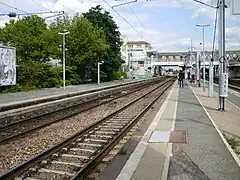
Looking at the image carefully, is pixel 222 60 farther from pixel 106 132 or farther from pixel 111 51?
pixel 111 51

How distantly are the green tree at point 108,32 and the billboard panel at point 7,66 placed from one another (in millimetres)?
29866

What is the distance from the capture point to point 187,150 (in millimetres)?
8680

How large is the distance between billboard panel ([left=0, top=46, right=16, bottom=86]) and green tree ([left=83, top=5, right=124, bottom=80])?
29.9 metres

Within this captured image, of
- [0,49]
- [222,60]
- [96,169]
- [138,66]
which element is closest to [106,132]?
[96,169]

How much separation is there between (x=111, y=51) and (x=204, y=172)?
191 feet

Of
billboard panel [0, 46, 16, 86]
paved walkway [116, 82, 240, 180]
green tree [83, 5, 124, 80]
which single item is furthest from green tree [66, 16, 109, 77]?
paved walkway [116, 82, 240, 180]

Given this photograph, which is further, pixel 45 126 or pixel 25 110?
pixel 25 110

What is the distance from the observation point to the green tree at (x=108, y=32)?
63438mm

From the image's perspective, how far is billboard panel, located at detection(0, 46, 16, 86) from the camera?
104 feet

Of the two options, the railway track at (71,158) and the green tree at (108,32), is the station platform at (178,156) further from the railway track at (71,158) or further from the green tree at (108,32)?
the green tree at (108,32)

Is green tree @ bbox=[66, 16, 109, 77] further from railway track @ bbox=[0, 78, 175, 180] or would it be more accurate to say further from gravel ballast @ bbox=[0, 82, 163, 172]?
railway track @ bbox=[0, 78, 175, 180]

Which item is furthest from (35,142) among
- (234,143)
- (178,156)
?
(234,143)

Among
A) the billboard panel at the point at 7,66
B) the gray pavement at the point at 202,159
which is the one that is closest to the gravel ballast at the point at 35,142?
the gray pavement at the point at 202,159

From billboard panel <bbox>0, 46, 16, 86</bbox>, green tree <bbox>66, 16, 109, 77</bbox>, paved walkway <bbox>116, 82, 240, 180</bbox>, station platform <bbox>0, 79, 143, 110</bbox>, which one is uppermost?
green tree <bbox>66, 16, 109, 77</bbox>
